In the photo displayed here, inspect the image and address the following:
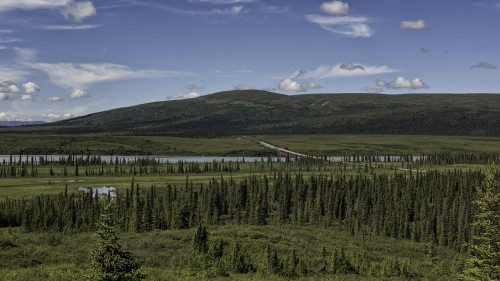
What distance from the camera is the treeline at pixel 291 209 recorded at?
10275 centimetres

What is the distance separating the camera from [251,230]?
72.6 meters

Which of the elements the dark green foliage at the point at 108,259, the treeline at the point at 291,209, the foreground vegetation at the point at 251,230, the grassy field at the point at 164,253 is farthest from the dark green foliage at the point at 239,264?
the treeline at the point at 291,209

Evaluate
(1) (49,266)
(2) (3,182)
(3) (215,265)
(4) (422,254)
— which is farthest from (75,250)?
(2) (3,182)

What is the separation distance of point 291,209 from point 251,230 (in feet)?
234

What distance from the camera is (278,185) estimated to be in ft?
513

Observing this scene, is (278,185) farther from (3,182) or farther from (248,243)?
(3,182)

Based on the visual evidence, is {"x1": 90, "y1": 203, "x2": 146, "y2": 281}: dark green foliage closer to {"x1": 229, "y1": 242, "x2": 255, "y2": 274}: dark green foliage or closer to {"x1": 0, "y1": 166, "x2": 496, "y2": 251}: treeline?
A: {"x1": 229, "y1": 242, "x2": 255, "y2": 274}: dark green foliage

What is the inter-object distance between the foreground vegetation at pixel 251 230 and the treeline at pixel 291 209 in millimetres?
421

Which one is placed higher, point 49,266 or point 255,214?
point 49,266

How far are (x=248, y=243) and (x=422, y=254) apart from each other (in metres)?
44.6

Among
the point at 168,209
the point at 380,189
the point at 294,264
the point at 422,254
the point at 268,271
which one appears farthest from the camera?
the point at 380,189

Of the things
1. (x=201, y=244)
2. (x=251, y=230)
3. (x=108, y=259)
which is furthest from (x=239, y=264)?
(x=108, y=259)

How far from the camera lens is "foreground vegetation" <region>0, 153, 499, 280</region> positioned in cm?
4653

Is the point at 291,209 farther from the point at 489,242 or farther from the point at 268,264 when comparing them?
the point at 489,242
